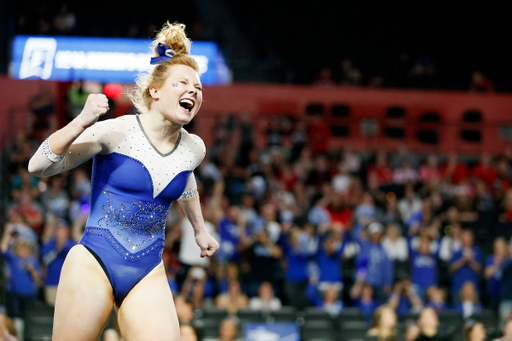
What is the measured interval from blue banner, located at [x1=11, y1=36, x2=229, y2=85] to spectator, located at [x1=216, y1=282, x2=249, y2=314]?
6849mm

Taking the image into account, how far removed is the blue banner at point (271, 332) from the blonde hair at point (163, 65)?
19.1 ft

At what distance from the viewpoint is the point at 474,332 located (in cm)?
859

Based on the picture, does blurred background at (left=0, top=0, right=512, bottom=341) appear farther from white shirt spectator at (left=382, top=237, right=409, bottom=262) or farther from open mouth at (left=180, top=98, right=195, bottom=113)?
open mouth at (left=180, top=98, right=195, bottom=113)

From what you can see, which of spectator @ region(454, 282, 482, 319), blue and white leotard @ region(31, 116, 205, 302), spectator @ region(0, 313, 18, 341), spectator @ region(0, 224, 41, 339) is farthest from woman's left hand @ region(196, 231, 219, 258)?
spectator @ region(454, 282, 482, 319)

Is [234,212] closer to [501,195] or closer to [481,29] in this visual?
[501,195]

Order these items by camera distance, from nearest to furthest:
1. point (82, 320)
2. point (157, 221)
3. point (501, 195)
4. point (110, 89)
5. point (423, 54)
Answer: point (82, 320) < point (157, 221) < point (501, 195) < point (110, 89) < point (423, 54)

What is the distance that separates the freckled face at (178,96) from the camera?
3.38 meters

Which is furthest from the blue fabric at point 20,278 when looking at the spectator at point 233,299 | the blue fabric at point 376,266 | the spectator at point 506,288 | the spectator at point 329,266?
the spectator at point 506,288

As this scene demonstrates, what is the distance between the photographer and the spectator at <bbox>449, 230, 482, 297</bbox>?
414 inches

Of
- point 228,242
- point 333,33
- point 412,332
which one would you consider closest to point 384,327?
point 412,332

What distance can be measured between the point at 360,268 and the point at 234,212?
2.25 metres

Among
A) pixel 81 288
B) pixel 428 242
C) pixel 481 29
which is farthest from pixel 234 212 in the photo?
pixel 481 29

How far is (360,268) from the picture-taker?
1034 cm

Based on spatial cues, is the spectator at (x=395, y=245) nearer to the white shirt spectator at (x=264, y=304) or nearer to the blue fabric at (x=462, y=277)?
the blue fabric at (x=462, y=277)
